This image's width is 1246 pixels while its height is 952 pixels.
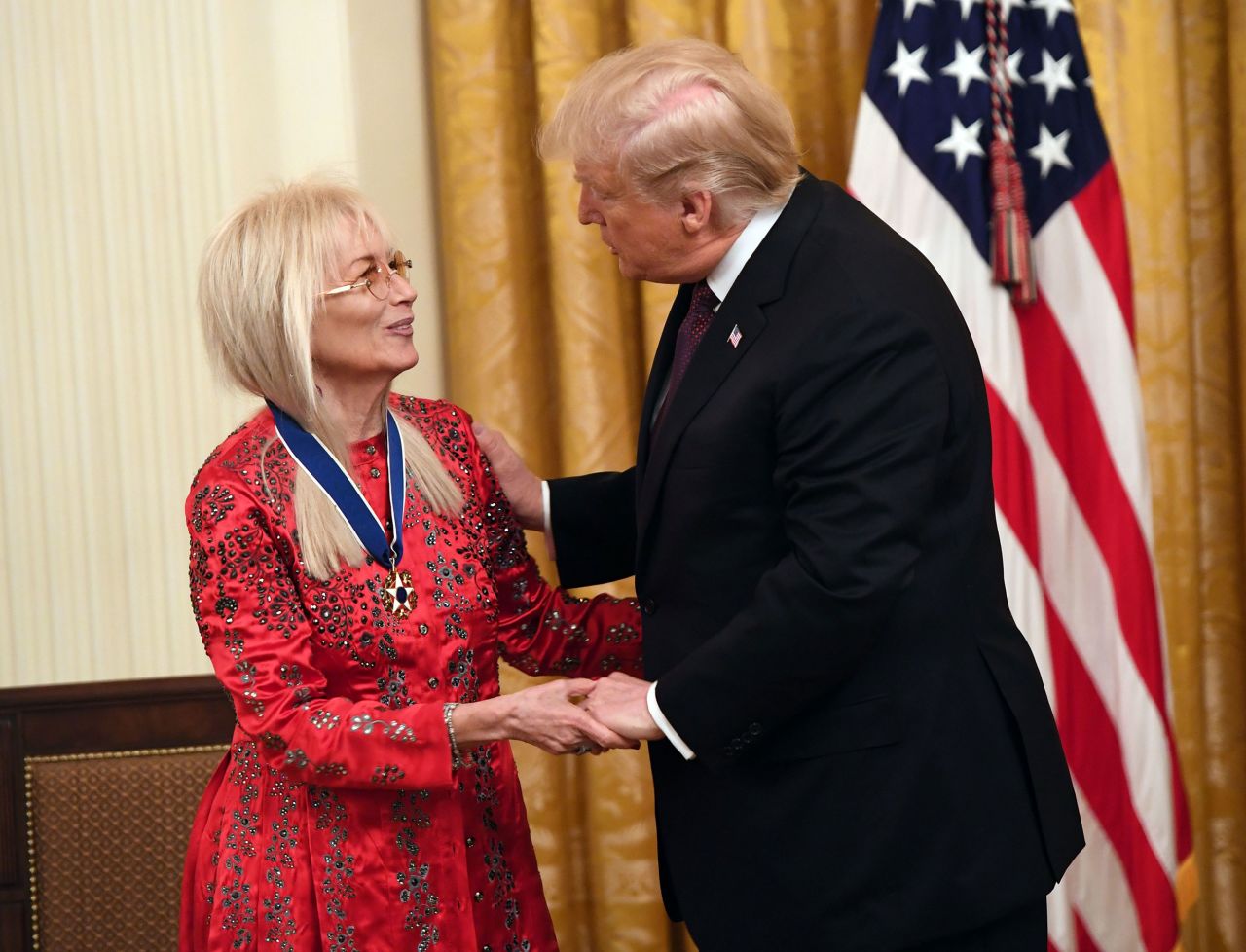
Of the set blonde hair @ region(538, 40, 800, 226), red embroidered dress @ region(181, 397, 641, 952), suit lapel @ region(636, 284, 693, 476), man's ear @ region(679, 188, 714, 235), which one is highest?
blonde hair @ region(538, 40, 800, 226)

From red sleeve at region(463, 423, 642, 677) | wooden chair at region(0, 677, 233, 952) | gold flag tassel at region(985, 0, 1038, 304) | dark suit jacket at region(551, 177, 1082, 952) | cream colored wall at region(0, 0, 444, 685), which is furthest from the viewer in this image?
cream colored wall at region(0, 0, 444, 685)

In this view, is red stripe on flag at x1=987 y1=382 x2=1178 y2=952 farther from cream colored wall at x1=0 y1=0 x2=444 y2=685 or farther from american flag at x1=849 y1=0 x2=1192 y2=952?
cream colored wall at x1=0 y1=0 x2=444 y2=685

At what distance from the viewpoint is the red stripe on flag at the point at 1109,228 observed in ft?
10.3

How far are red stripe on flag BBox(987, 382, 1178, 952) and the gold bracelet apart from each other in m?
1.54

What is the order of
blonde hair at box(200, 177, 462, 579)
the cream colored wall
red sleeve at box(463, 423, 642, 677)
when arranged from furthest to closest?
the cream colored wall < red sleeve at box(463, 423, 642, 677) < blonde hair at box(200, 177, 462, 579)

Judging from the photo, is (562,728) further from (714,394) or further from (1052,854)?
(1052,854)

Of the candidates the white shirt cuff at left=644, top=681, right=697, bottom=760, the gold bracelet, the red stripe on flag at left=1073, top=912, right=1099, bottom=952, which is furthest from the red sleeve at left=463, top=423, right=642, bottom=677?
the red stripe on flag at left=1073, top=912, right=1099, bottom=952

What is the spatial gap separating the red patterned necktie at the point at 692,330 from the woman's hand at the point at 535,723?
476 mm

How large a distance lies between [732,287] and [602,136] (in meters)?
0.31

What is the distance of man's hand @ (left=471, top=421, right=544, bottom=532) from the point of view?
2529 mm

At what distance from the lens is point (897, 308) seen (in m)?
1.96

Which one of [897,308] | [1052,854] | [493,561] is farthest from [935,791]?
[493,561]

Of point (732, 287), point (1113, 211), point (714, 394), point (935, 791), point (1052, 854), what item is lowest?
point (1052, 854)

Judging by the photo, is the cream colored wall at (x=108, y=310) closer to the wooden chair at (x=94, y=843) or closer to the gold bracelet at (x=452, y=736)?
the wooden chair at (x=94, y=843)
